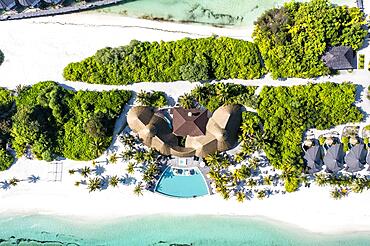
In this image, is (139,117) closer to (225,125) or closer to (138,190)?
(138,190)

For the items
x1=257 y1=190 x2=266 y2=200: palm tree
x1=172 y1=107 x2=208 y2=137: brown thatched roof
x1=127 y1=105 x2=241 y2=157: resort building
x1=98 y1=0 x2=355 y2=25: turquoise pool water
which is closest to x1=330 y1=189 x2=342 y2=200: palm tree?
x1=257 y1=190 x2=266 y2=200: palm tree

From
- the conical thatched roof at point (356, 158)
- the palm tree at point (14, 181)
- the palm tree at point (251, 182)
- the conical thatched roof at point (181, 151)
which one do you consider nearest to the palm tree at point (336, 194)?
the conical thatched roof at point (356, 158)

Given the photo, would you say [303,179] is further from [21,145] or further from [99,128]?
[21,145]

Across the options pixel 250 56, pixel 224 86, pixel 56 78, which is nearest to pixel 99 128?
pixel 56 78

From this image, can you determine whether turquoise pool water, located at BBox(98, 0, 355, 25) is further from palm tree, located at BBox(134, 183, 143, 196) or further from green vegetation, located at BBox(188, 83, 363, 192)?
palm tree, located at BBox(134, 183, 143, 196)

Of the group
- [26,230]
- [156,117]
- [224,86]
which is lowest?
[26,230]

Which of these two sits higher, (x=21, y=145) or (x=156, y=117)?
(x=156, y=117)

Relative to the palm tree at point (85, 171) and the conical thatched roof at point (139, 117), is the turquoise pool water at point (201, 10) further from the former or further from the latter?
the palm tree at point (85, 171)
